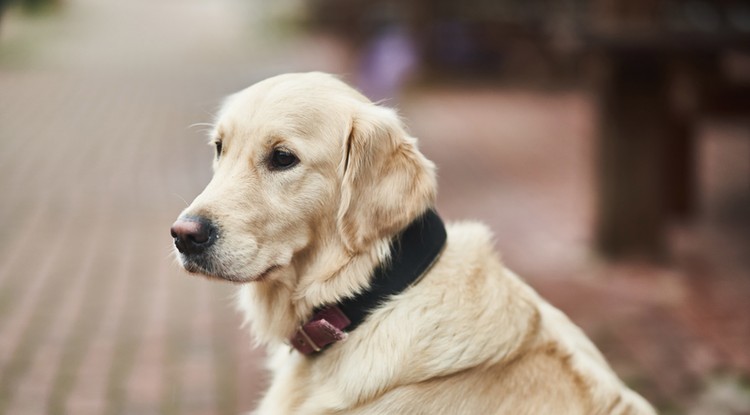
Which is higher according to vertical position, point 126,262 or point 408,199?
point 408,199

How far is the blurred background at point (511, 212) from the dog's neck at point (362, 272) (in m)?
0.64

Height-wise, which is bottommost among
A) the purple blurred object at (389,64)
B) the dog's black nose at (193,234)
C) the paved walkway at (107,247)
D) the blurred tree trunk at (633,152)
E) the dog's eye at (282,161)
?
the purple blurred object at (389,64)

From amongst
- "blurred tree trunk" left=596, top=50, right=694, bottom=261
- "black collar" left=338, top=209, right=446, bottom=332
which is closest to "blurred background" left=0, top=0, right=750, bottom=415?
"blurred tree trunk" left=596, top=50, right=694, bottom=261

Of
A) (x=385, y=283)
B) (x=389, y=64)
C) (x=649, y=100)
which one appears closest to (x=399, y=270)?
(x=385, y=283)

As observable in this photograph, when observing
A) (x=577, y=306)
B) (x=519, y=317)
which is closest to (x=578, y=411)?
(x=519, y=317)

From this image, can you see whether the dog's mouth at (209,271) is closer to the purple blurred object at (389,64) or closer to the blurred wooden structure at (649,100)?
the blurred wooden structure at (649,100)

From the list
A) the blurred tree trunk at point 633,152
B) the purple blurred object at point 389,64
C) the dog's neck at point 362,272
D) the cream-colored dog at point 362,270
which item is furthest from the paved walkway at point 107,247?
the blurred tree trunk at point 633,152

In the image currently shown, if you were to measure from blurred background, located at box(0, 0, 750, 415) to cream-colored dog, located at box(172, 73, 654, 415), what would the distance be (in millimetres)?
503

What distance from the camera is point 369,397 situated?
8.66 ft

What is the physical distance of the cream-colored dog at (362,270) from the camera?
105 inches

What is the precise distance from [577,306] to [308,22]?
20.5 metres

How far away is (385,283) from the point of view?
274 cm

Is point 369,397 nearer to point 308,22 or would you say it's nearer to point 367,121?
point 367,121

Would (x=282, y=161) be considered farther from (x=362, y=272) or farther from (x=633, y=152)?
(x=633, y=152)
